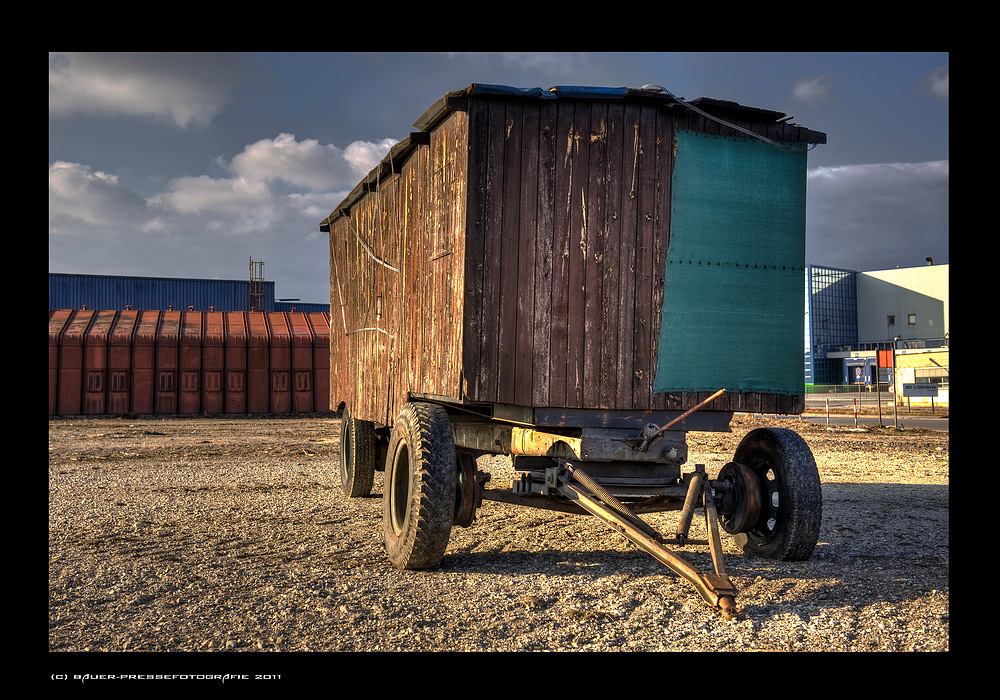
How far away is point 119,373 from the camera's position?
72.3ft

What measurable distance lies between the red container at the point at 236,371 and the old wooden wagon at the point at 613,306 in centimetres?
1829

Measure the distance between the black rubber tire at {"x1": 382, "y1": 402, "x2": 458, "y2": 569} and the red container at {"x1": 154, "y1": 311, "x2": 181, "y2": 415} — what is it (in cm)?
1900

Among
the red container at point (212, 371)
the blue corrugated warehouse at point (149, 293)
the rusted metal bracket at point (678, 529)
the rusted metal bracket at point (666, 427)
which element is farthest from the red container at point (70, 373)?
the rusted metal bracket at point (666, 427)

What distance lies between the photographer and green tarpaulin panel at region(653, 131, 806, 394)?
561 cm

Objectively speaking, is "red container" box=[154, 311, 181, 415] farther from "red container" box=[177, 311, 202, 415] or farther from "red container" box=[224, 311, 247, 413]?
"red container" box=[224, 311, 247, 413]

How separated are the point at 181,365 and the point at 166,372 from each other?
1.53 feet

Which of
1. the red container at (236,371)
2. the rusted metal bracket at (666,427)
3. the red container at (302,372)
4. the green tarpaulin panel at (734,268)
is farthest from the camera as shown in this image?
the red container at (302,372)

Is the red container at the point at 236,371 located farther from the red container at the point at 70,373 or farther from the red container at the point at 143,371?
the red container at the point at 70,373

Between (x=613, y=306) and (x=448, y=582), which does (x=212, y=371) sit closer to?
(x=448, y=582)

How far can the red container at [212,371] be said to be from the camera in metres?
22.6

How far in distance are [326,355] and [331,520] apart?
16377 mm

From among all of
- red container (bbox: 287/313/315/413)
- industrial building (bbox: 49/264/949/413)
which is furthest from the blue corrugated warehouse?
red container (bbox: 287/313/315/413)

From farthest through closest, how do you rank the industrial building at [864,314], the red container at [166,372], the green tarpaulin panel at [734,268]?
the industrial building at [864,314] → the red container at [166,372] → the green tarpaulin panel at [734,268]

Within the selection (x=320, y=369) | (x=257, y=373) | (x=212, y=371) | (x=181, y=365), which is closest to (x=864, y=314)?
(x=320, y=369)
